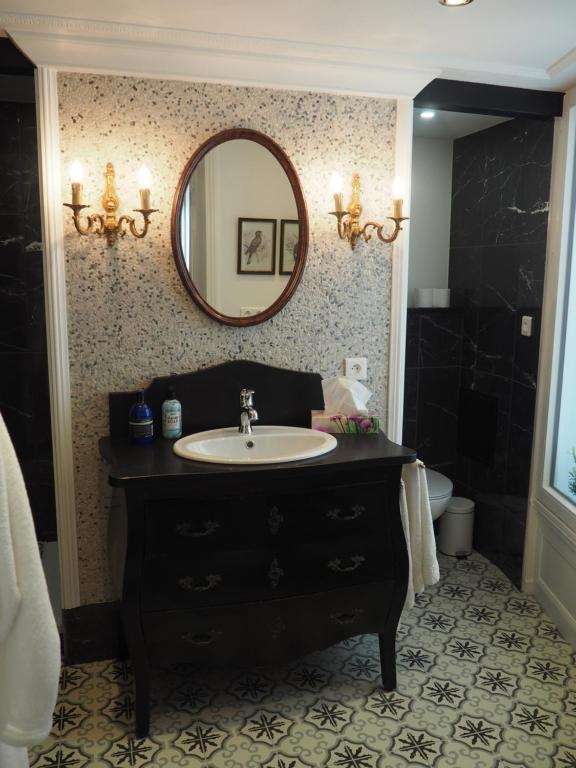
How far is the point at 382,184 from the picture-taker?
262 centimetres

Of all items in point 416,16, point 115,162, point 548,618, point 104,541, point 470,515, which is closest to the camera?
point 416,16

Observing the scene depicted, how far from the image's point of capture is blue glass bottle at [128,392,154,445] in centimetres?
236

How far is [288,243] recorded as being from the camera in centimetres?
256

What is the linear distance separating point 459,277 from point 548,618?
179 centimetres

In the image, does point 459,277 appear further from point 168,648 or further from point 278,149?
point 168,648

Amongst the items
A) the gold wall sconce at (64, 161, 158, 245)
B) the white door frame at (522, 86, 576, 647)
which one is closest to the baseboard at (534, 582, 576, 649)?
the white door frame at (522, 86, 576, 647)

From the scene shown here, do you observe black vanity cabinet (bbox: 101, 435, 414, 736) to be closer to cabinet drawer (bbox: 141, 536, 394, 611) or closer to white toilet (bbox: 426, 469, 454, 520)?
cabinet drawer (bbox: 141, 536, 394, 611)

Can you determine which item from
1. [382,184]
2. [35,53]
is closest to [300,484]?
[382,184]

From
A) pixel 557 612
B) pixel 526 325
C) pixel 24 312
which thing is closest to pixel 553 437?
pixel 526 325

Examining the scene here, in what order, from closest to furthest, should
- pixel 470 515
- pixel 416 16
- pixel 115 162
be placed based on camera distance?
1. pixel 416 16
2. pixel 115 162
3. pixel 470 515

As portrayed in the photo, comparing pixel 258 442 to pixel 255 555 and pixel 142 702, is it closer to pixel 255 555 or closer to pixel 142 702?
pixel 255 555

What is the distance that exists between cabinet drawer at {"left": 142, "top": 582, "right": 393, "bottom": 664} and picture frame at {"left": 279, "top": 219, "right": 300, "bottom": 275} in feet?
3.99

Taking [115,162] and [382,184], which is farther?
[382,184]

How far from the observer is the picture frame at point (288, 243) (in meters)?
2.55
